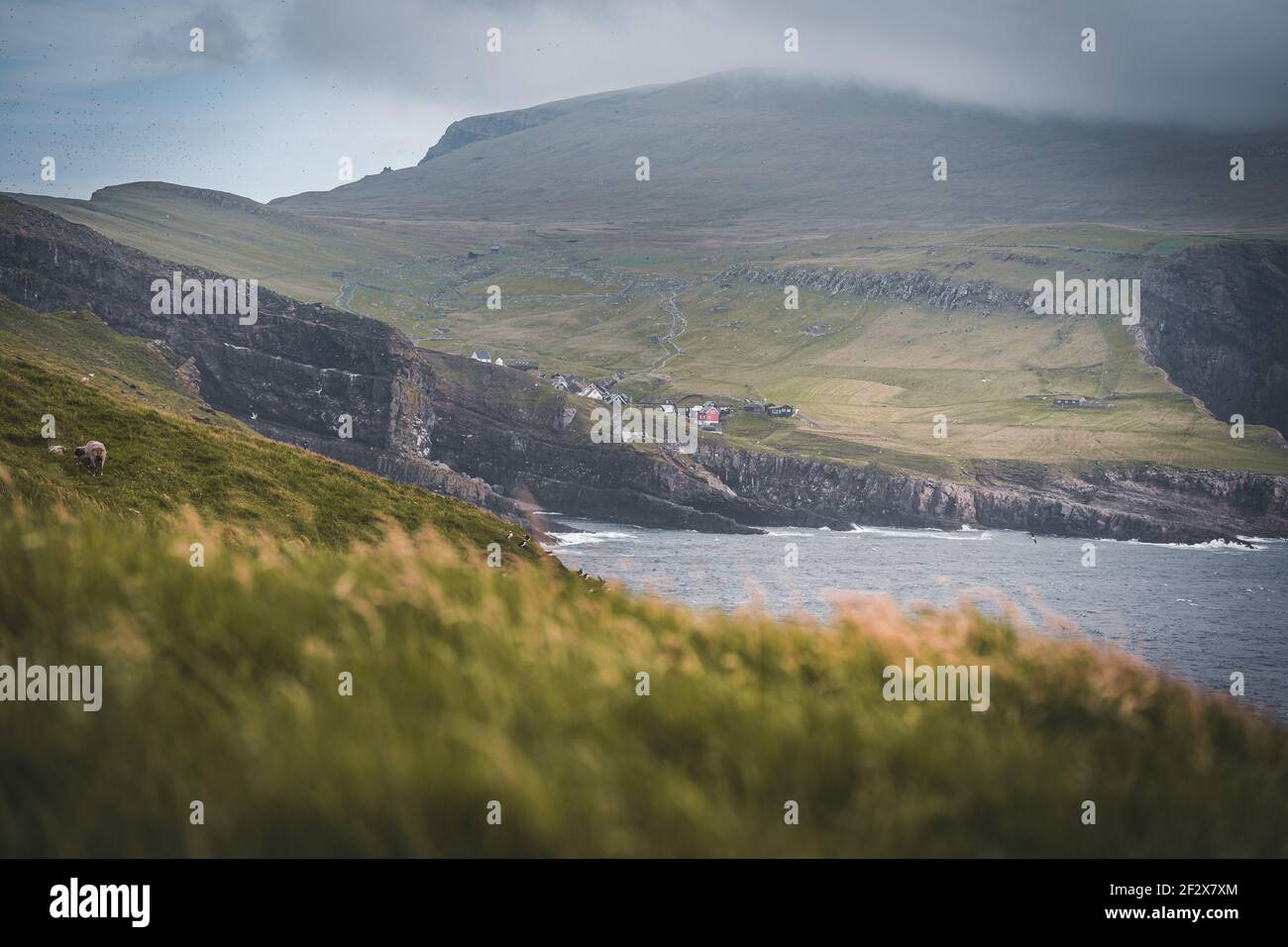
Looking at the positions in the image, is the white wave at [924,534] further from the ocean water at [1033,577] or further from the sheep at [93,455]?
the sheep at [93,455]

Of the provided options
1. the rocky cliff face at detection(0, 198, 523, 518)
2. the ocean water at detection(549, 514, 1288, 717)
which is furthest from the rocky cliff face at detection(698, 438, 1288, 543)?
the rocky cliff face at detection(0, 198, 523, 518)

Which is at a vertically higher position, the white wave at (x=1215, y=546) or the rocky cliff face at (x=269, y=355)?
the rocky cliff face at (x=269, y=355)

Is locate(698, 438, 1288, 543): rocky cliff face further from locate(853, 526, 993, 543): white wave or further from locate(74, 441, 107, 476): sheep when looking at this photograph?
locate(74, 441, 107, 476): sheep

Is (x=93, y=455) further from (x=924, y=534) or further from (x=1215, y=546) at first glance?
(x=1215, y=546)

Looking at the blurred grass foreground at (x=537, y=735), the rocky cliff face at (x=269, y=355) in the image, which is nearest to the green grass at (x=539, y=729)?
the blurred grass foreground at (x=537, y=735)

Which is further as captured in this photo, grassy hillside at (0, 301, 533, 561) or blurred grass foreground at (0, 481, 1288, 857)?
grassy hillside at (0, 301, 533, 561)
